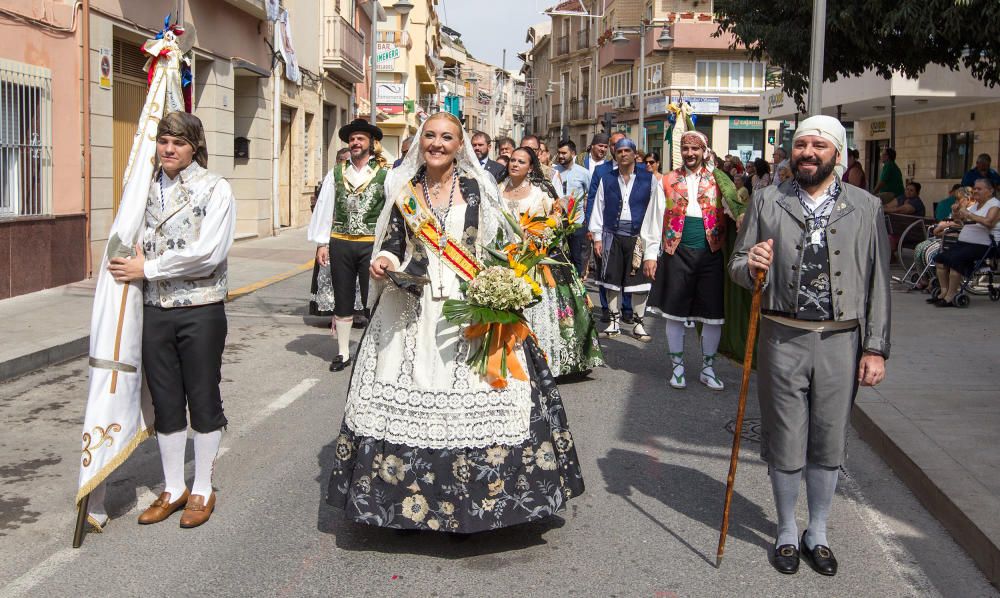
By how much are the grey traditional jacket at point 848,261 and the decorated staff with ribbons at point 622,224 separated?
575cm

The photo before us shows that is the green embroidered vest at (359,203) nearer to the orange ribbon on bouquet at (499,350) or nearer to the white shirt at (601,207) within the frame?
the white shirt at (601,207)

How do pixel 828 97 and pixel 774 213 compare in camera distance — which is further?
pixel 828 97

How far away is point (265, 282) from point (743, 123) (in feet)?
145

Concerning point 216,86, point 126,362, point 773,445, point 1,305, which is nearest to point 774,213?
point 773,445

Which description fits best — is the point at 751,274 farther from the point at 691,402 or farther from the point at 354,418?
the point at 691,402

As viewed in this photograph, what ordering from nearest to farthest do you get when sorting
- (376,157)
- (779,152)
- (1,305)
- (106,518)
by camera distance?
(106,518) < (376,157) < (1,305) < (779,152)

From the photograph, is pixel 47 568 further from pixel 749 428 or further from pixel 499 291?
pixel 749 428

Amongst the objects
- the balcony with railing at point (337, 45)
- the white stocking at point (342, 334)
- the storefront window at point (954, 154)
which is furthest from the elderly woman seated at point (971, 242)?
the balcony with railing at point (337, 45)

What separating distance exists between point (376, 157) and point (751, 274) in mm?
5202

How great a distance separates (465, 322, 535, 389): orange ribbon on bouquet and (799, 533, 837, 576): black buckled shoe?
4.78ft

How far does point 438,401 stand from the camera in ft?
15.2

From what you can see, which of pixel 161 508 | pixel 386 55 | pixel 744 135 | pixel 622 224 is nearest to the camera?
pixel 161 508

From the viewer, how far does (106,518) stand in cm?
501

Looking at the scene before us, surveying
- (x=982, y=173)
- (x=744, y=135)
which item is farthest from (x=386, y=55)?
(x=982, y=173)
